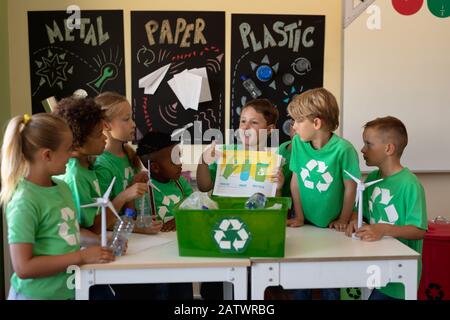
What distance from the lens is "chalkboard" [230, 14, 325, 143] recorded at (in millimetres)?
3207

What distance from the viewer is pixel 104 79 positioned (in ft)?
10.4

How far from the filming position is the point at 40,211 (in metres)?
1.54

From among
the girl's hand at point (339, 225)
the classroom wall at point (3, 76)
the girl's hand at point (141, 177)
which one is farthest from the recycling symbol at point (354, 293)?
the classroom wall at point (3, 76)

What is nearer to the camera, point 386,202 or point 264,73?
point 386,202

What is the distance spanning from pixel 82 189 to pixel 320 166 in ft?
2.97

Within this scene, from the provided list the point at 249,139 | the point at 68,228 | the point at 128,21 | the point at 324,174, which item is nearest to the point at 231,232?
the point at 68,228

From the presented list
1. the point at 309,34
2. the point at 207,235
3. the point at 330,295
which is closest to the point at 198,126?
the point at 309,34

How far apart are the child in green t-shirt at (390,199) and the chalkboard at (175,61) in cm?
131

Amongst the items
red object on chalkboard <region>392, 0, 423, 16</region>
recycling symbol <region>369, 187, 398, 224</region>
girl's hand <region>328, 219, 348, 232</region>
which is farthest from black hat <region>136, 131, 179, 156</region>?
red object on chalkboard <region>392, 0, 423, 16</region>

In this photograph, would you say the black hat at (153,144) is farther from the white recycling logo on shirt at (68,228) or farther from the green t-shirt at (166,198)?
the white recycling logo on shirt at (68,228)

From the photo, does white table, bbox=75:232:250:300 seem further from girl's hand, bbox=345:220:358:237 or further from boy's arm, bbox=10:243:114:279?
girl's hand, bbox=345:220:358:237

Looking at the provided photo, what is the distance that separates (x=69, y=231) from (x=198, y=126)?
174 cm

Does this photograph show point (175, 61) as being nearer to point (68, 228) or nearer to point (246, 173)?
point (246, 173)

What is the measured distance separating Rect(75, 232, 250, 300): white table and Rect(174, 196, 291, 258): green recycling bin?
3cm
